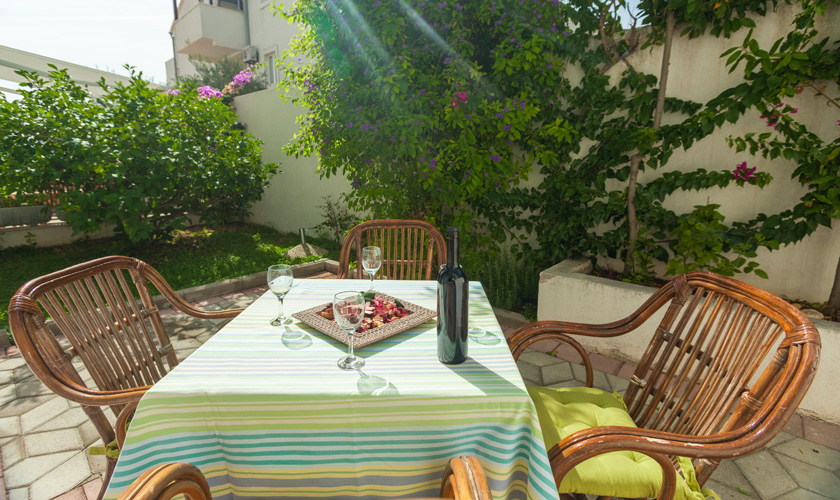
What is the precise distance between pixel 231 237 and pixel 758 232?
6.16 m

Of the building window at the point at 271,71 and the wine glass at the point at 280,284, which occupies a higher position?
the building window at the point at 271,71

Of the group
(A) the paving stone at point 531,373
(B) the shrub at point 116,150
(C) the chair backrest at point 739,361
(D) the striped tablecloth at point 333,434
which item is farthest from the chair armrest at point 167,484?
(B) the shrub at point 116,150

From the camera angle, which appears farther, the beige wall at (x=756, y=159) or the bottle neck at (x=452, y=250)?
the beige wall at (x=756, y=159)

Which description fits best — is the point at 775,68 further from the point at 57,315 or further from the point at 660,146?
the point at 57,315

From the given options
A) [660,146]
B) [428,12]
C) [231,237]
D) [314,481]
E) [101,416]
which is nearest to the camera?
[314,481]

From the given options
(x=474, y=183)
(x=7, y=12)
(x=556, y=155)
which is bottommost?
(x=474, y=183)

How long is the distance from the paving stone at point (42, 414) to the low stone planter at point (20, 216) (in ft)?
14.2

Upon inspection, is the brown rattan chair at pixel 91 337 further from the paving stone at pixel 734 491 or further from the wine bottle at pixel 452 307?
the paving stone at pixel 734 491

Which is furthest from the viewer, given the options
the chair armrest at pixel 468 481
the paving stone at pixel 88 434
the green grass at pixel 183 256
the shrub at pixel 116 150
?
the green grass at pixel 183 256

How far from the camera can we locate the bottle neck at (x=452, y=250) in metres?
0.98

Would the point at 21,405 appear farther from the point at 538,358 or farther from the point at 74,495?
the point at 538,358

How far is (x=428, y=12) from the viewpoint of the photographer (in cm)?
299

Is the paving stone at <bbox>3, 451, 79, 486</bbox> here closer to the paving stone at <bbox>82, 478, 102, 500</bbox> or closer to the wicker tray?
the paving stone at <bbox>82, 478, 102, 500</bbox>

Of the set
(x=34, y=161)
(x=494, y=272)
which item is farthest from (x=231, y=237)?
(x=494, y=272)
